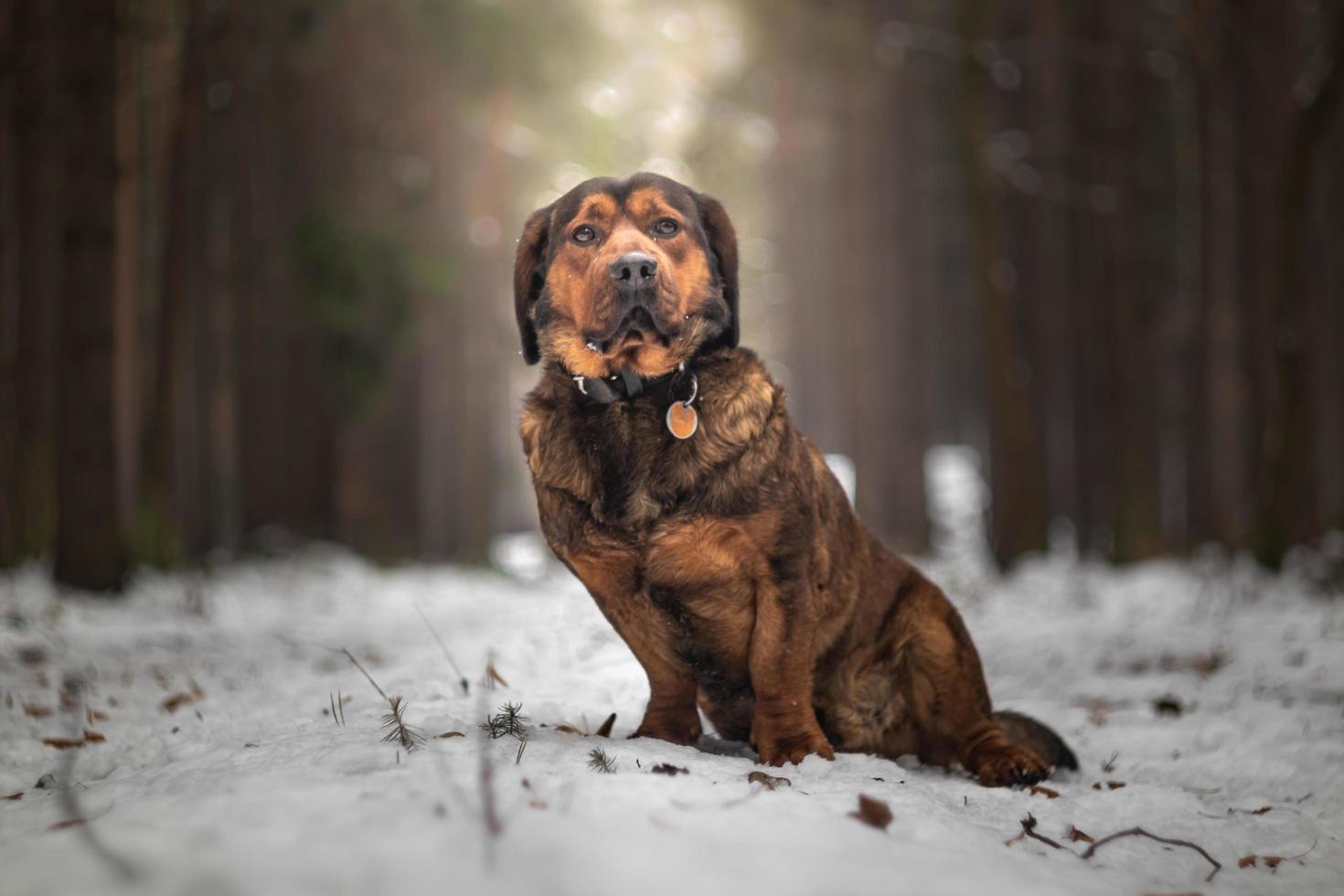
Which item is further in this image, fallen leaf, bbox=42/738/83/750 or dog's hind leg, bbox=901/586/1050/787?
dog's hind leg, bbox=901/586/1050/787

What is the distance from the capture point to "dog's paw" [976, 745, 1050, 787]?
161 inches

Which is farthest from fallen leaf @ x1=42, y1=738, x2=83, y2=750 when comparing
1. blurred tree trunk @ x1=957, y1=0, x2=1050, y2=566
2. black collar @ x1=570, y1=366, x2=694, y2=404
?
blurred tree trunk @ x1=957, y1=0, x2=1050, y2=566

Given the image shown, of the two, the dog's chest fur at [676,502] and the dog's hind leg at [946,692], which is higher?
the dog's chest fur at [676,502]

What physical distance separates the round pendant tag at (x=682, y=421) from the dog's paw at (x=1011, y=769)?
1.87 metres

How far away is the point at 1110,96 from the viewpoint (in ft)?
44.0

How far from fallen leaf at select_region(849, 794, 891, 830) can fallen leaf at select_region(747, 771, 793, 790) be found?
36cm

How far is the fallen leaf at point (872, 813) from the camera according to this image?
9.44 ft

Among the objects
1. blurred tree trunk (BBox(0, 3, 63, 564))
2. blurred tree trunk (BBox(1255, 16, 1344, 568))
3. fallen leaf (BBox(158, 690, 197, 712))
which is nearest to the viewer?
fallen leaf (BBox(158, 690, 197, 712))

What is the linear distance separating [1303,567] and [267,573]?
37.6 ft

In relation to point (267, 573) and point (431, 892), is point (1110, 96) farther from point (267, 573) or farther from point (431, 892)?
point (431, 892)

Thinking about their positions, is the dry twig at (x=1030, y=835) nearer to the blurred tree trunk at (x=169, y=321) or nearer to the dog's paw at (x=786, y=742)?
the dog's paw at (x=786, y=742)

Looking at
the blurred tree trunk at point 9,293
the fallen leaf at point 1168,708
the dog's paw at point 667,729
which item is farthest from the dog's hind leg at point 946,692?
the blurred tree trunk at point 9,293

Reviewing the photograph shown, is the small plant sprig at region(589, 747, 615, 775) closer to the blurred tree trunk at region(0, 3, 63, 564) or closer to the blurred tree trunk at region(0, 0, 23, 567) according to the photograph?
the blurred tree trunk at region(0, 0, 23, 567)

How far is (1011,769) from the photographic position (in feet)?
13.5
